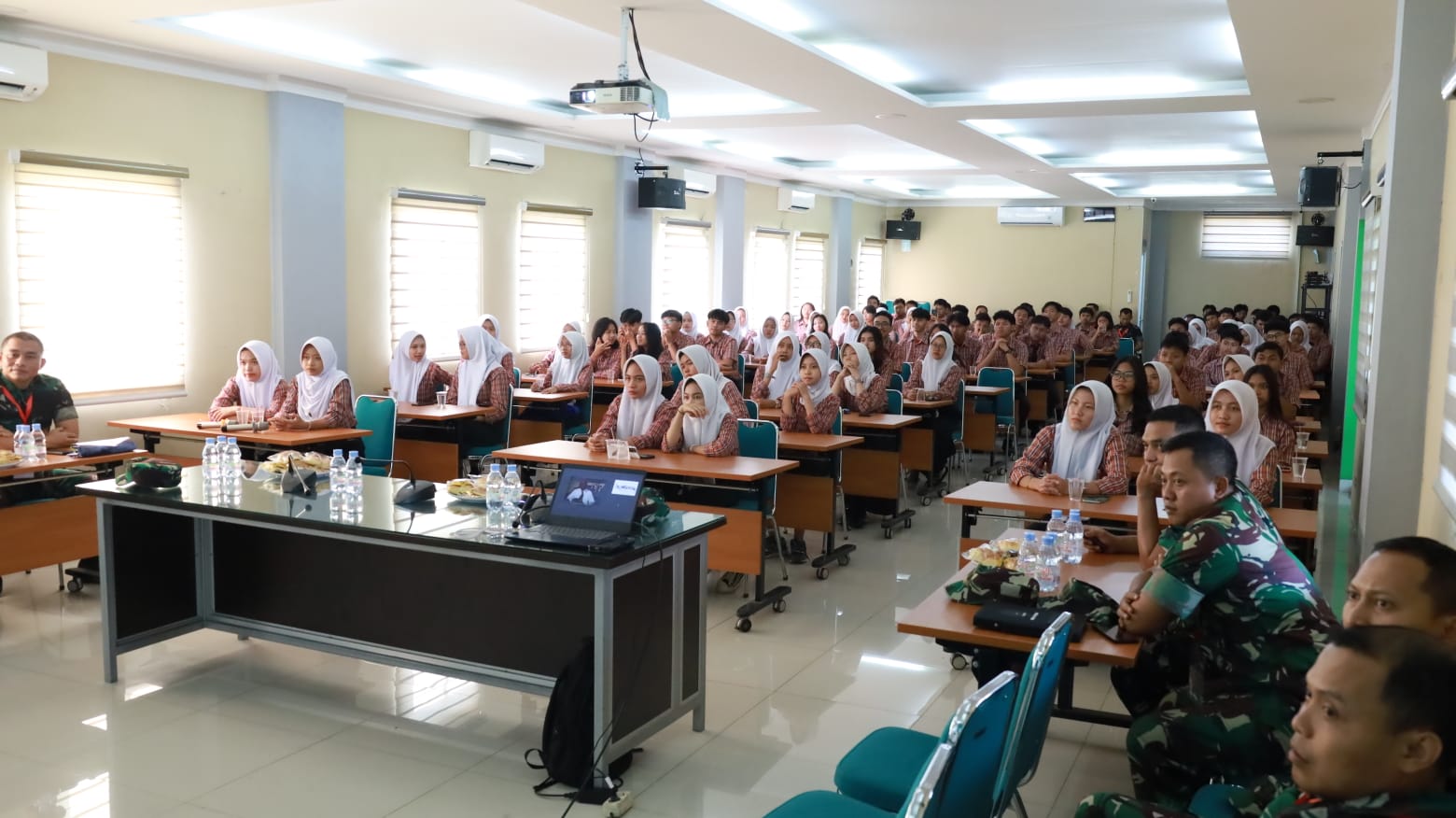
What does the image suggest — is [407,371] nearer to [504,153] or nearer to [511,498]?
[504,153]

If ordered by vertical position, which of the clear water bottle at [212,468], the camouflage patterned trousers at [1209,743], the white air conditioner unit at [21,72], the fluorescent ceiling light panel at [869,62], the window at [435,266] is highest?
the fluorescent ceiling light panel at [869,62]

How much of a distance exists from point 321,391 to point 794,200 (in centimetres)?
1018

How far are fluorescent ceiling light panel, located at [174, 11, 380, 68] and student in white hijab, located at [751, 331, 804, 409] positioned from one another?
409 centimetres

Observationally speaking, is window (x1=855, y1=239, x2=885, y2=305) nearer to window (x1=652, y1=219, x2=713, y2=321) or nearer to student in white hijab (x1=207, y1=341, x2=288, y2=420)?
window (x1=652, y1=219, x2=713, y2=321)

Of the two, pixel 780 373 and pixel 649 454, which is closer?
pixel 649 454

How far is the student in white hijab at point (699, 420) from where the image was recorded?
6367mm

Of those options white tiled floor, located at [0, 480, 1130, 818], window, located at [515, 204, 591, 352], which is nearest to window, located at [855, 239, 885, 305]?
window, located at [515, 204, 591, 352]

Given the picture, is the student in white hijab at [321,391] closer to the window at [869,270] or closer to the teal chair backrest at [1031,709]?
the teal chair backrest at [1031,709]

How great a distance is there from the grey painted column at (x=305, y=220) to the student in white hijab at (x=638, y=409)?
3.18 metres

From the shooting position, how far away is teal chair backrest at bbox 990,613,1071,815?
2.46 meters

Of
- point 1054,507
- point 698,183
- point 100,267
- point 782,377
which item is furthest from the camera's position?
point 698,183

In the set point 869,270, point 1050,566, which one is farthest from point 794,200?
point 1050,566

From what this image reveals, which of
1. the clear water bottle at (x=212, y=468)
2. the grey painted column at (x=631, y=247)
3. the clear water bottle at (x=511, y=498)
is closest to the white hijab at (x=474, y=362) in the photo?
the grey painted column at (x=631, y=247)

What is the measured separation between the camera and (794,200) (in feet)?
53.7
